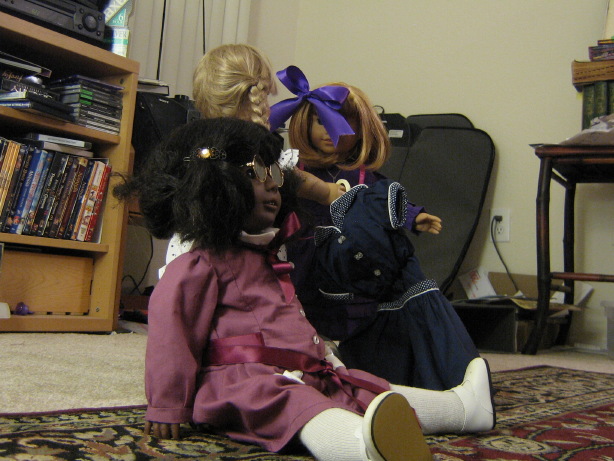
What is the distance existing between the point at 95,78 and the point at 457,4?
1.54 metres

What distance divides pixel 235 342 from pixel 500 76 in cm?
216

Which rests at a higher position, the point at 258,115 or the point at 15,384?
the point at 258,115

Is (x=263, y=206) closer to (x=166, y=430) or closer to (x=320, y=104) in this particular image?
(x=166, y=430)

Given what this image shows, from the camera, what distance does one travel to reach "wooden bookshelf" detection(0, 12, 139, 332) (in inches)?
67.4

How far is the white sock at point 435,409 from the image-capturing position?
83cm

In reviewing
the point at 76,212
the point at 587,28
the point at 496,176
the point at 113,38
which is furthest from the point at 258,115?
the point at 587,28

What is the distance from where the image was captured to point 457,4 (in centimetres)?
275

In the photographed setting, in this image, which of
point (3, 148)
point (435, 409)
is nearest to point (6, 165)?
point (3, 148)

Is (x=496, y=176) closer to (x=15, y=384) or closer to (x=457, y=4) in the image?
(x=457, y=4)

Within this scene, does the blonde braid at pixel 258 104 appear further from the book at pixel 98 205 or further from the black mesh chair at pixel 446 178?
the black mesh chair at pixel 446 178

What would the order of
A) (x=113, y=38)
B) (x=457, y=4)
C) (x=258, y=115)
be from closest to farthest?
(x=258, y=115) → (x=113, y=38) → (x=457, y=4)

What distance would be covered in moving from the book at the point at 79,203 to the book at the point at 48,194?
0.22 ft

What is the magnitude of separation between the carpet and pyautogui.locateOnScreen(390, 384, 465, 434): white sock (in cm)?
1

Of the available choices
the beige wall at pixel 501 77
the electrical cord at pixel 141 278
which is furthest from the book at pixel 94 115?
the beige wall at pixel 501 77
